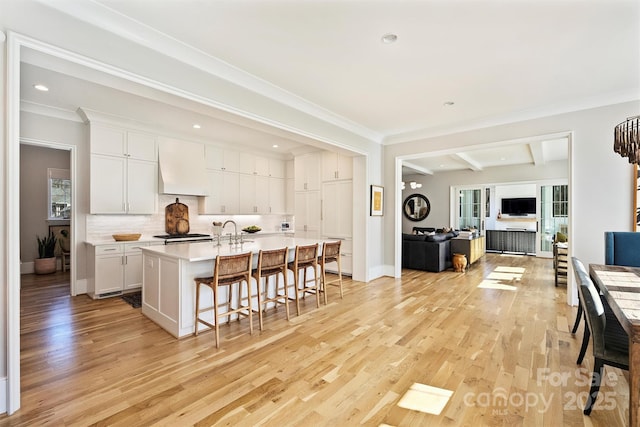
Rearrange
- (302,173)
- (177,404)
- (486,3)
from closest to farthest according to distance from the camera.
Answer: (177,404) → (486,3) → (302,173)

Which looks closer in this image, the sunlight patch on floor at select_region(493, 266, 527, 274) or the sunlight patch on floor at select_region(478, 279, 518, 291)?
the sunlight patch on floor at select_region(478, 279, 518, 291)

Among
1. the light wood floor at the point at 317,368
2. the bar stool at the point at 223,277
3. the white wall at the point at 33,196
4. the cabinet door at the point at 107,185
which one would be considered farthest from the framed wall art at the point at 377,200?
the white wall at the point at 33,196

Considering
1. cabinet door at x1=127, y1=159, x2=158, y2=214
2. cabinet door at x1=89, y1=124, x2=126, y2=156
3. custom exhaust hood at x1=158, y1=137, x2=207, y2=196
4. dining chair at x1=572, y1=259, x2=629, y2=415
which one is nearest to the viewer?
dining chair at x1=572, y1=259, x2=629, y2=415

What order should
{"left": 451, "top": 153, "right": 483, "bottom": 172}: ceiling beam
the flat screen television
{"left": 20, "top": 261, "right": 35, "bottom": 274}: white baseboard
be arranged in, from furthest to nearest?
the flat screen television → {"left": 451, "top": 153, "right": 483, "bottom": 172}: ceiling beam → {"left": 20, "top": 261, "right": 35, "bottom": 274}: white baseboard

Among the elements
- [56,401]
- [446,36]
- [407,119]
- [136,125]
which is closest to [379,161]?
[407,119]

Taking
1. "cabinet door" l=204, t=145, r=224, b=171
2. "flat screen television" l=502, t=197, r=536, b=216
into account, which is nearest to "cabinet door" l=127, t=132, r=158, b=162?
"cabinet door" l=204, t=145, r=224, b=171

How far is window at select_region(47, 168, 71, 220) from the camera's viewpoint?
6.50 m

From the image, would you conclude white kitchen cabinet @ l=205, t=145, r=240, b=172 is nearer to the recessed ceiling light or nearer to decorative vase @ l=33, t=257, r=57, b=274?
decorative vase @ l=33, t=257, r=57, b=274

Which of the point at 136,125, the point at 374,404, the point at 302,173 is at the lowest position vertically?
the point at 374,404

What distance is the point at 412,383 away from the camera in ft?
7.27

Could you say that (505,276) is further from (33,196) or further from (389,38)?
(33,196)

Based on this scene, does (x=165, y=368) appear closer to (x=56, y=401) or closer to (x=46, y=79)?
(x=56, y=401)

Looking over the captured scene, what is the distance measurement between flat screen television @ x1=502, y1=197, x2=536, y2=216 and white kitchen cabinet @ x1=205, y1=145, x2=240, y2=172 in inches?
362

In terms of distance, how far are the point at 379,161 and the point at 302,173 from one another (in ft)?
5.53
